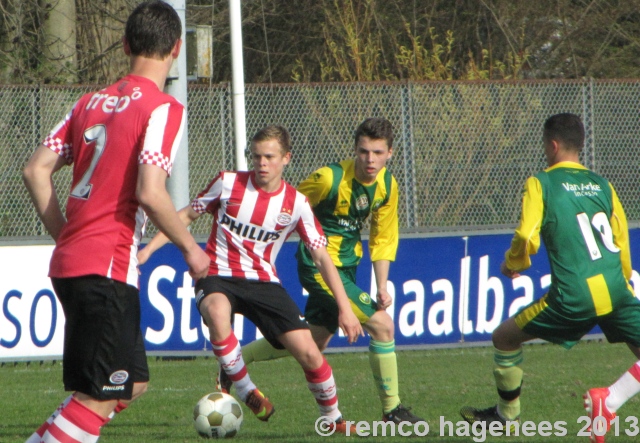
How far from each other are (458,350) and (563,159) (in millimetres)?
5114

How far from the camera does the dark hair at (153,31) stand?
153 inches

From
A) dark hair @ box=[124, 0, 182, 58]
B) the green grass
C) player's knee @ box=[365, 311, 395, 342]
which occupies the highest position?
dark hair @ box=[124, 0, 182, 58]

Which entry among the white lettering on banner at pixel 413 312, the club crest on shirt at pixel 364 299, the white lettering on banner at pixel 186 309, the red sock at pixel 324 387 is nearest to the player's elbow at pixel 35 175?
the red sock at pixel 324 387

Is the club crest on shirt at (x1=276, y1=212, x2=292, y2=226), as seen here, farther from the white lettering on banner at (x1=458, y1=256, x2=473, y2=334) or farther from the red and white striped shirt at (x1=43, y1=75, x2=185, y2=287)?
the white lettering on banner at (x1=458, y1=256, x2=473, y2=334)

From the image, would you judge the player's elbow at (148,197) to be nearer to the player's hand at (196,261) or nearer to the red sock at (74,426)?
the player's hand at (196,261)

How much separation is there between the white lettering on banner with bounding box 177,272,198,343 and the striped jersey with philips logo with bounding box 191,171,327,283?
352cm

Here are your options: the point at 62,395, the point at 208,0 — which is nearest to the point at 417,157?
the point at 62,395

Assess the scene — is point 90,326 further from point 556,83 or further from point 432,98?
point 556,83

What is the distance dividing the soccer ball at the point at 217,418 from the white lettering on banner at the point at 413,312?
4410 millimetres

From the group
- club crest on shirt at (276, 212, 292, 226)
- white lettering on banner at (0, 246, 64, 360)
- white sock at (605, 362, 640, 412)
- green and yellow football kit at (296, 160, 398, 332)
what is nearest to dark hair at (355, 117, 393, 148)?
green and yellow football kit at (296, 160, 398, 332)

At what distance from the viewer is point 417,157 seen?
461 inches

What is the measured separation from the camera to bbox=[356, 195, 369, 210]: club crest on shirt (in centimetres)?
673

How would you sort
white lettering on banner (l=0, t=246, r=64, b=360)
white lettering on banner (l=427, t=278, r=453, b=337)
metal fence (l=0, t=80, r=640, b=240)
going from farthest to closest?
metal fence (l=0, t=80, r=640, b=240)
white lettering on banner (l=427, t=278, r=453, b=337)
white lettering on banner (l=0, t=246, r=64, b=360)

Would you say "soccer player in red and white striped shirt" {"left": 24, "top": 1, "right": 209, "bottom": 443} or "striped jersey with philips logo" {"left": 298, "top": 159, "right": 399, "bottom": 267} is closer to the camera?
"soccer player in red and white striped shirt" {"left": 24, "top": 1, "right": 209, "bottom": 443}
